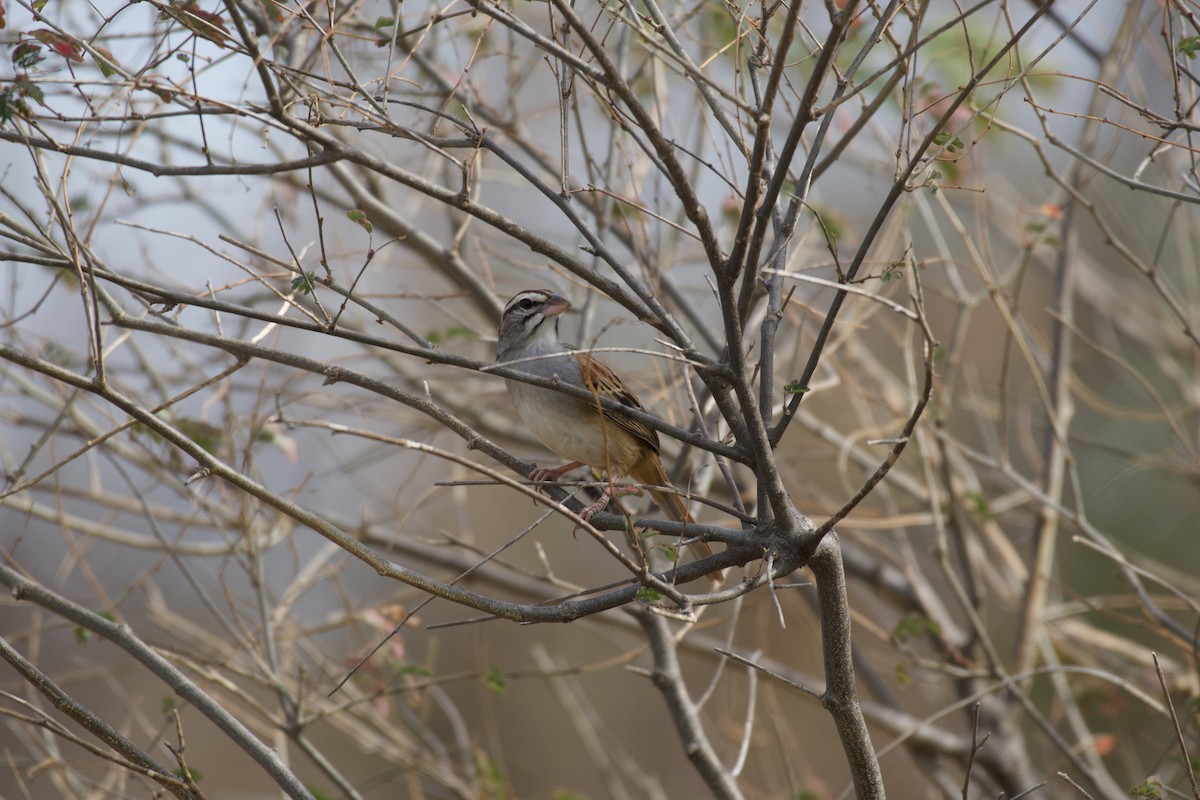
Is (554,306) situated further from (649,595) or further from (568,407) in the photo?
(649,595)

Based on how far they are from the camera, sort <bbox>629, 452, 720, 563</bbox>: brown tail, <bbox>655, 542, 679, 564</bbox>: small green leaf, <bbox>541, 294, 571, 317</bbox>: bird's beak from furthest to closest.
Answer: <bbox>541, 294, 571, 317</bbox>: bird's beak < <bbox>629, 452, 720, 563</bbox>: brown tail < <bbox>655, 542, 679, 564</bbox>: small green leaf

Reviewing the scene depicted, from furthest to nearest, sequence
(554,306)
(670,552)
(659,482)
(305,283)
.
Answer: (659,482) → (554,306) → (670,552) → (305,283)

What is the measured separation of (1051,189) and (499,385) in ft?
15.6

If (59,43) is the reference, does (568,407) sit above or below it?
below

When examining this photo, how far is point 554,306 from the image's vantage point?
506 centimetres

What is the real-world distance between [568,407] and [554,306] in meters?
0.55

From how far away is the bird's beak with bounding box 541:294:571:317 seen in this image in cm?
505

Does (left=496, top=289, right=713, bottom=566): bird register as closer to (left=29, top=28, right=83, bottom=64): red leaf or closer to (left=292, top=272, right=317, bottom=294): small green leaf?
(left=292, top=272, right=317, bottom=294): small green leaf

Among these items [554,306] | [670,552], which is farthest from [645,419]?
[554,306]

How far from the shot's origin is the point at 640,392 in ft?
23.0

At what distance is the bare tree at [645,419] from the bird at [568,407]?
0.83ft

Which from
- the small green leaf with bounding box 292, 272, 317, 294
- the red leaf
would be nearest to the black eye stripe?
the small green leaf with bounding box 292, 272, 317, 294

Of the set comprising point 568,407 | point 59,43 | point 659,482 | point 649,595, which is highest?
point 59,43

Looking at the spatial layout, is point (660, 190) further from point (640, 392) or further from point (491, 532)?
point (491, 532)
